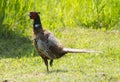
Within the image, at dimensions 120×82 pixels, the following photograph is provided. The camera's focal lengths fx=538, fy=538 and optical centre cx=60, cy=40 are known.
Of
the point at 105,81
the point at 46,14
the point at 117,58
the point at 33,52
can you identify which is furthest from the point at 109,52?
the point at 46,14

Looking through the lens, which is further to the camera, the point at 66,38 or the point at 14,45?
the point at 66,38

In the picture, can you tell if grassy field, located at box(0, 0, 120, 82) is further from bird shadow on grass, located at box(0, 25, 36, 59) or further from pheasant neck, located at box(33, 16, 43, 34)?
pheasant neck, located at box(33, 16, 43, 34)

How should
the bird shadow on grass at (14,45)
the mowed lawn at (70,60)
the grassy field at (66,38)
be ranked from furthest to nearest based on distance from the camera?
the bird shadow on grass at (14,45) → the grassy field at (66,38) → the mowed lawn at (70,60)

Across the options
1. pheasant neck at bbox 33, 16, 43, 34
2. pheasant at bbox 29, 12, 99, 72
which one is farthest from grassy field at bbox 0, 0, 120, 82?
pheasant neck at bbox 33, 16, 43, 34

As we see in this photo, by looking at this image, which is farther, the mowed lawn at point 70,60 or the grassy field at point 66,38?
the grassy field at point 66,38

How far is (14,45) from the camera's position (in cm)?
998

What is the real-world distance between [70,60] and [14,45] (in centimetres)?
157

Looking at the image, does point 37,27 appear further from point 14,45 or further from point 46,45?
point 14,45

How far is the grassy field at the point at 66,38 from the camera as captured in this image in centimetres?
779

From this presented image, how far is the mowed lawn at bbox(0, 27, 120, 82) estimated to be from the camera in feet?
24.8

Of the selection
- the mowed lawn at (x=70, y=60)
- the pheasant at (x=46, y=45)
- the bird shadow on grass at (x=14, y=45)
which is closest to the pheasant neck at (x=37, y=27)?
the pheasant at (x=46, y=45)

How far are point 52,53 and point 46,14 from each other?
3.98 metres

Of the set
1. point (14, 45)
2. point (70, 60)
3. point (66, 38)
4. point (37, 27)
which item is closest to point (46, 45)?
point (37, 27)

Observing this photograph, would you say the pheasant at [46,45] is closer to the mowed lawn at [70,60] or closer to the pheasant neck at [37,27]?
the pheasant neck at [37,27]
